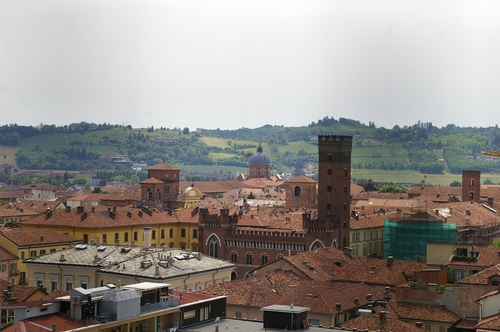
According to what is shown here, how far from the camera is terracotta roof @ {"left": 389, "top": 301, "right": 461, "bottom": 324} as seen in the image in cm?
4388

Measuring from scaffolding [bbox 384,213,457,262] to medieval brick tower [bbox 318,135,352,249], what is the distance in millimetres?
5068

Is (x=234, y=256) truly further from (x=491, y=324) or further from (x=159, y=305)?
(x=159, y=305)

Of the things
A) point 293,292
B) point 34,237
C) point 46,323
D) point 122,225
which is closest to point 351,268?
point 293,292

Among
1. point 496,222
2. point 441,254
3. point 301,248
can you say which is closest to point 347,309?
point 441,254

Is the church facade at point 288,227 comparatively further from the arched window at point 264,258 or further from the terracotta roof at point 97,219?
the terracotta roof at point 97,219

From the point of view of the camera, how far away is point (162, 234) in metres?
80.8

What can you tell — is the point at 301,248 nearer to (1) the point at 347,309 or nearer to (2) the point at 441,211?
(2) the point at 441,211

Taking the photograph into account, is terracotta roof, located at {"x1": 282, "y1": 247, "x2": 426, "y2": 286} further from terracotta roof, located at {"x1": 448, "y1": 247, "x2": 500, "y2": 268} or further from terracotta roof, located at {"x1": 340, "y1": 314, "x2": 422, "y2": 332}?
terracotta roof, located at {"x1": 340, "y1": 314, "x2": 422, "y2": 332}

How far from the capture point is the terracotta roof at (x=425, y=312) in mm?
43875

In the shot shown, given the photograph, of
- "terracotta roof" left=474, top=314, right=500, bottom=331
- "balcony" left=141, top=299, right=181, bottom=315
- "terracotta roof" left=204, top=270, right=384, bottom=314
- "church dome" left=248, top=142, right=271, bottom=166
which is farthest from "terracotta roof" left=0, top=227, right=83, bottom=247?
"church dome" left=248, top=142, right=271, bottom=166

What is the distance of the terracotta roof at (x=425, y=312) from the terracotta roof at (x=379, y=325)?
7.59 ft

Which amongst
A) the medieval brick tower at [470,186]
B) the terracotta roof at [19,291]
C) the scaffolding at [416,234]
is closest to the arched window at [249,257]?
the scaffolding at [416,234]

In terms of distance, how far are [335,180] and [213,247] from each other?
429 inches

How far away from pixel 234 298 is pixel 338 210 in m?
Answer: 31.5
